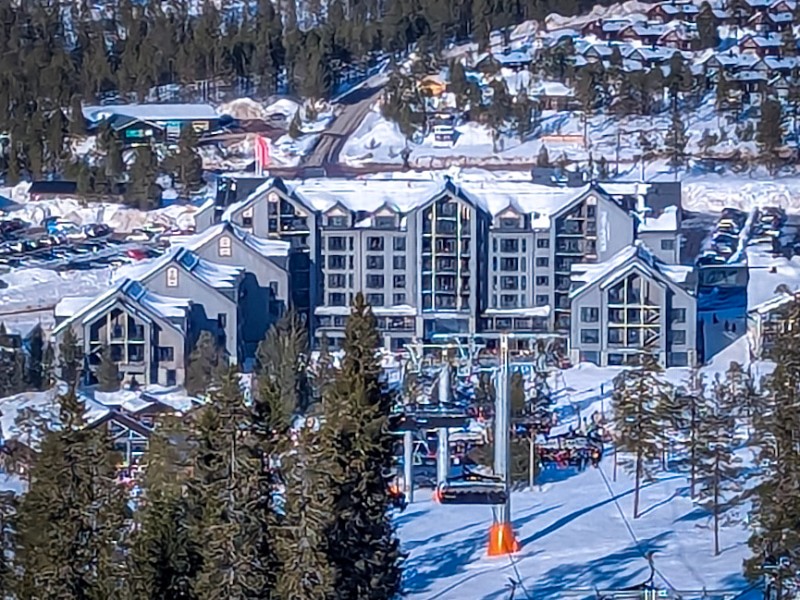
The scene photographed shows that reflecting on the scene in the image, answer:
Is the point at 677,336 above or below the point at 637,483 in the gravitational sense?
above

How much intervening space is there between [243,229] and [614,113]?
4923 millimetres

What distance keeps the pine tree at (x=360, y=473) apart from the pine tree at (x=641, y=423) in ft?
6.54

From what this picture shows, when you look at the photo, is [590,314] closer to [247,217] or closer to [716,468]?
[247,217]

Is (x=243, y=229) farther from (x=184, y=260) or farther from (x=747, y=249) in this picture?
(x=747, y=249)

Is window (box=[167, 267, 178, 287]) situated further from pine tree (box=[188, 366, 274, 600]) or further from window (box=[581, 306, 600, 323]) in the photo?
pine tree (box=[188, 366, 274, 600])

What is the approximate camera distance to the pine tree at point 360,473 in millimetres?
3561

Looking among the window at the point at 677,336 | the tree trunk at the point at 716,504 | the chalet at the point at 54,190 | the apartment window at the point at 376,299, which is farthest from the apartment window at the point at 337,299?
the tree trunk at the point at 716,504

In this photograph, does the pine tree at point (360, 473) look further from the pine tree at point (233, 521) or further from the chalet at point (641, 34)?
the chalet at point (641, 34)

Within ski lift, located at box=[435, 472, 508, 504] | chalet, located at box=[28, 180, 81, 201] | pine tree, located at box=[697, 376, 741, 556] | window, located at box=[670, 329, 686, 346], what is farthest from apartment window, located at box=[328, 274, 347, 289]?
ski lift, located at box=[435, 472, 508, 504]

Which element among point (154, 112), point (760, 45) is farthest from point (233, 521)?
point (760, 45)

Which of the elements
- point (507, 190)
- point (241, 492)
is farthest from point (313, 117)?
point (241, 492)

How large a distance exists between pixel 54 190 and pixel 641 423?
699cm

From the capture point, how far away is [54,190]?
1193cm

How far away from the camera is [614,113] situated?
13609 millimetres
